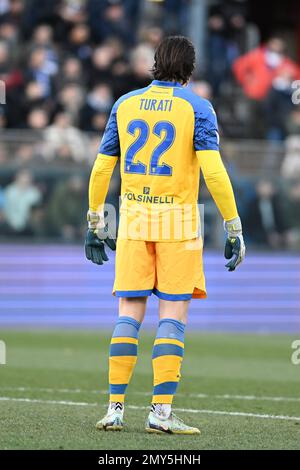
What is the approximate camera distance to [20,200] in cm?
1612

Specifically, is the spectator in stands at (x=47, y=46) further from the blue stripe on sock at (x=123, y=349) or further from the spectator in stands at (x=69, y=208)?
the blue stripe on sock at (x=123, y=349)

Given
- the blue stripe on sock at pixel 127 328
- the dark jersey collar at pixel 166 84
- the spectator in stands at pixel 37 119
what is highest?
the dark jersey collar at pixel 166 84

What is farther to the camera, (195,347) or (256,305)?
(256,305)

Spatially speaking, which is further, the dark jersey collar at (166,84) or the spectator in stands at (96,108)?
the spectator in stands at (96,108)

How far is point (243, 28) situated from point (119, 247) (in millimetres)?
15045

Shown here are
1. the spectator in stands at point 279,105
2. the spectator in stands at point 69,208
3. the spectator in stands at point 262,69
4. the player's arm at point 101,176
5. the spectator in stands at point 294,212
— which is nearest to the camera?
the player's arm at point 101,176

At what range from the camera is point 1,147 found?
1591 cm

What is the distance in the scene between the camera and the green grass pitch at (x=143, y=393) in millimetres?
6625

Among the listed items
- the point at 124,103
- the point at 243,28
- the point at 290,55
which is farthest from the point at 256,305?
the point at 124,103

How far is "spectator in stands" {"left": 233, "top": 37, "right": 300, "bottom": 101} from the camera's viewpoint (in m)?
19.4

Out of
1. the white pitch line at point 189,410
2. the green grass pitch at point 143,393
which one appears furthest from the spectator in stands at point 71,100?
the white pitch line at point 189,410

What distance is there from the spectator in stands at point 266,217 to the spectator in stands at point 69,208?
2.43m

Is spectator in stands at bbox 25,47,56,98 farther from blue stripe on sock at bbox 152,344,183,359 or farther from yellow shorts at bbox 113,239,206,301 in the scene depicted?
blue stripe on sock at bbox 152,344,183,359
